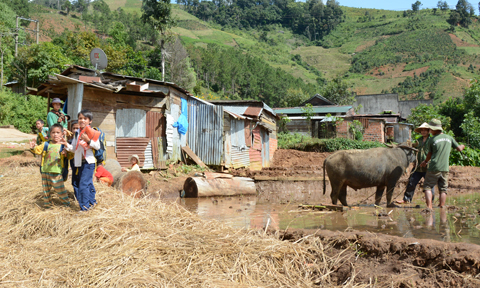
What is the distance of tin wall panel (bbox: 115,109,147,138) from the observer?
12828mm

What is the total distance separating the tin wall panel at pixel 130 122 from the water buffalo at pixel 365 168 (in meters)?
7.80

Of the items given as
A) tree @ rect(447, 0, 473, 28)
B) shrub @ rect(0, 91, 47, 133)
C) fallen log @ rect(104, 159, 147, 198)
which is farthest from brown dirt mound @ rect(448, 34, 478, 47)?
fallen log @ rect(104, 159, 147, 198)

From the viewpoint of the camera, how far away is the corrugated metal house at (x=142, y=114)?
12.1 m

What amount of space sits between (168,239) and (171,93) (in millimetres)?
10830

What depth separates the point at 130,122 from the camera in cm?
1309

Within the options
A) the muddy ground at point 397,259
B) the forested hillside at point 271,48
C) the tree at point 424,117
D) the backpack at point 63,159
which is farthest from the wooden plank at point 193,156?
the tree at point 424,117

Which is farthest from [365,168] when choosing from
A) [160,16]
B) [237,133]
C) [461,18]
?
[461,18]

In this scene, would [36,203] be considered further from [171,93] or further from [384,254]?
[171,93]

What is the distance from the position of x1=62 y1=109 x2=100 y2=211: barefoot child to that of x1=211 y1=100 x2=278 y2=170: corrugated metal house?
1014 cm

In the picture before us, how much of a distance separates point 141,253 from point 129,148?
32.0 feet

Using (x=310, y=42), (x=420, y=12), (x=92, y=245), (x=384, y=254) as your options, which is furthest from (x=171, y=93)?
(x=420, y=12)

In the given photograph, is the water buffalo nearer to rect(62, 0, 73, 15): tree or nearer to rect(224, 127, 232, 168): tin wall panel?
rect(224, 127, 232, 168): tin wall panel

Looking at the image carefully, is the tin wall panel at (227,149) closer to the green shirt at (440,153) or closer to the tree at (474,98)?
the green shirt at (440,153)

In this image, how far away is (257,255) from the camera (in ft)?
13.0
